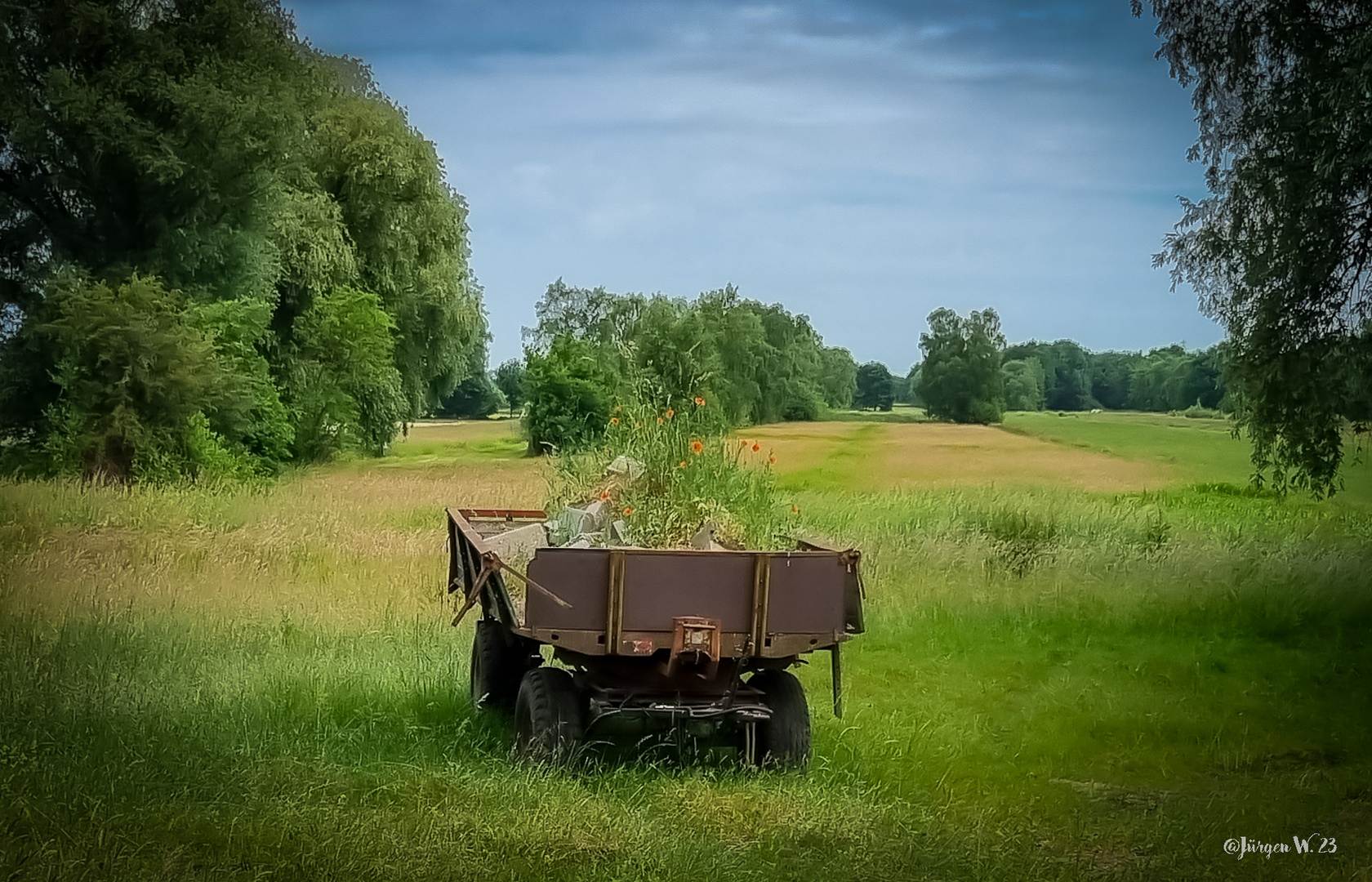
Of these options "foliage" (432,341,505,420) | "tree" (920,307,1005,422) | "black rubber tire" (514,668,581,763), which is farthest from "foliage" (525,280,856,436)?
"black rubber tire" (514,668,581,763)

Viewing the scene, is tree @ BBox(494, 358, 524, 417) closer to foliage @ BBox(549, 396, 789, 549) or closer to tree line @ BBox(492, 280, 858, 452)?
tree line @ BBox(492, 280, 858, 452)

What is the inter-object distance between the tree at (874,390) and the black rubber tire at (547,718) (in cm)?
479

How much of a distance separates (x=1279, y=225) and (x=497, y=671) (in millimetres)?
4892

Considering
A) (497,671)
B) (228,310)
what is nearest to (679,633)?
(497,671)

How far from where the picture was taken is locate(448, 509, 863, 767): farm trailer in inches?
155

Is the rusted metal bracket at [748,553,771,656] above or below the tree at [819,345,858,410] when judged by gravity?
below

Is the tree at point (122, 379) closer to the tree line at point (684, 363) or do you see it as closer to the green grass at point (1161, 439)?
the tree line at point (684, 363)

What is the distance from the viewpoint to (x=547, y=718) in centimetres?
409

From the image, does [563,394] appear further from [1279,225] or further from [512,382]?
[1279,225]

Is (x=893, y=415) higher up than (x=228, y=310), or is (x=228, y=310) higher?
(x=228, y=310)

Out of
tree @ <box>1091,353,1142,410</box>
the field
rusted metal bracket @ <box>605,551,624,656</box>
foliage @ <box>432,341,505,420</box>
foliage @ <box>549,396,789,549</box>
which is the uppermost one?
tree @ <box>1091,353,1142,410</box>

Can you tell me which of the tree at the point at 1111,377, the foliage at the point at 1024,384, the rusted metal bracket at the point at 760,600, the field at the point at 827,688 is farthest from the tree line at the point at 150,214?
the tree at the point at 1111,377

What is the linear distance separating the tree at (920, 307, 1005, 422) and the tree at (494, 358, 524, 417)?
332cm

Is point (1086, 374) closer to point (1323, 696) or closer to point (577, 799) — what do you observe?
point (1323, 696)
